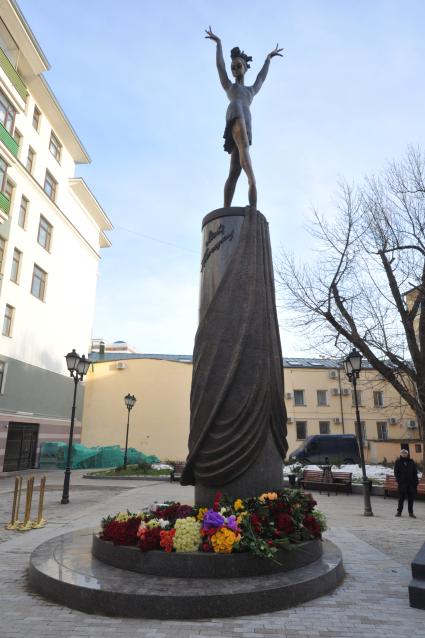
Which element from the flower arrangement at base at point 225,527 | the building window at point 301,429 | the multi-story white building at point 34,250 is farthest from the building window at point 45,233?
the flower arrangement at base at point 225,527

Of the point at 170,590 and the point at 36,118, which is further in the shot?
the point at 36,118

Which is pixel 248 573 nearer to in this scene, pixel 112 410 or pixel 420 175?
pixel 420 175

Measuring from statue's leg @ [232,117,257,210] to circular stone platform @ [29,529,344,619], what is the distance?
4988mm

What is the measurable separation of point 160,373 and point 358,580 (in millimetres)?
28400

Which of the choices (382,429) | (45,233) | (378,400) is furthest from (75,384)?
(378,400)

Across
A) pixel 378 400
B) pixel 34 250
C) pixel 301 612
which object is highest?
pixel 34 250

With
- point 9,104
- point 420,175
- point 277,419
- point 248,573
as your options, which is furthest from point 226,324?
point 9,104

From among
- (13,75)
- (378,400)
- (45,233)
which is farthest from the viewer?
(378,400)

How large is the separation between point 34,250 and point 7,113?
6959 mm

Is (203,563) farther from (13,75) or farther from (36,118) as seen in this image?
(36,118)

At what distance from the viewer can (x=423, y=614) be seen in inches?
167

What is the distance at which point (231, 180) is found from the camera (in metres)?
7.61

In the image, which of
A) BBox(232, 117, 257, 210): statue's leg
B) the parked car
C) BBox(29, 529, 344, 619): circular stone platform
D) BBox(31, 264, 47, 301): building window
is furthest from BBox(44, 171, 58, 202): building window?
BBox(29, 529, 344, 619): circular stone platform

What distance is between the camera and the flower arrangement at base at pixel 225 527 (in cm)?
466
